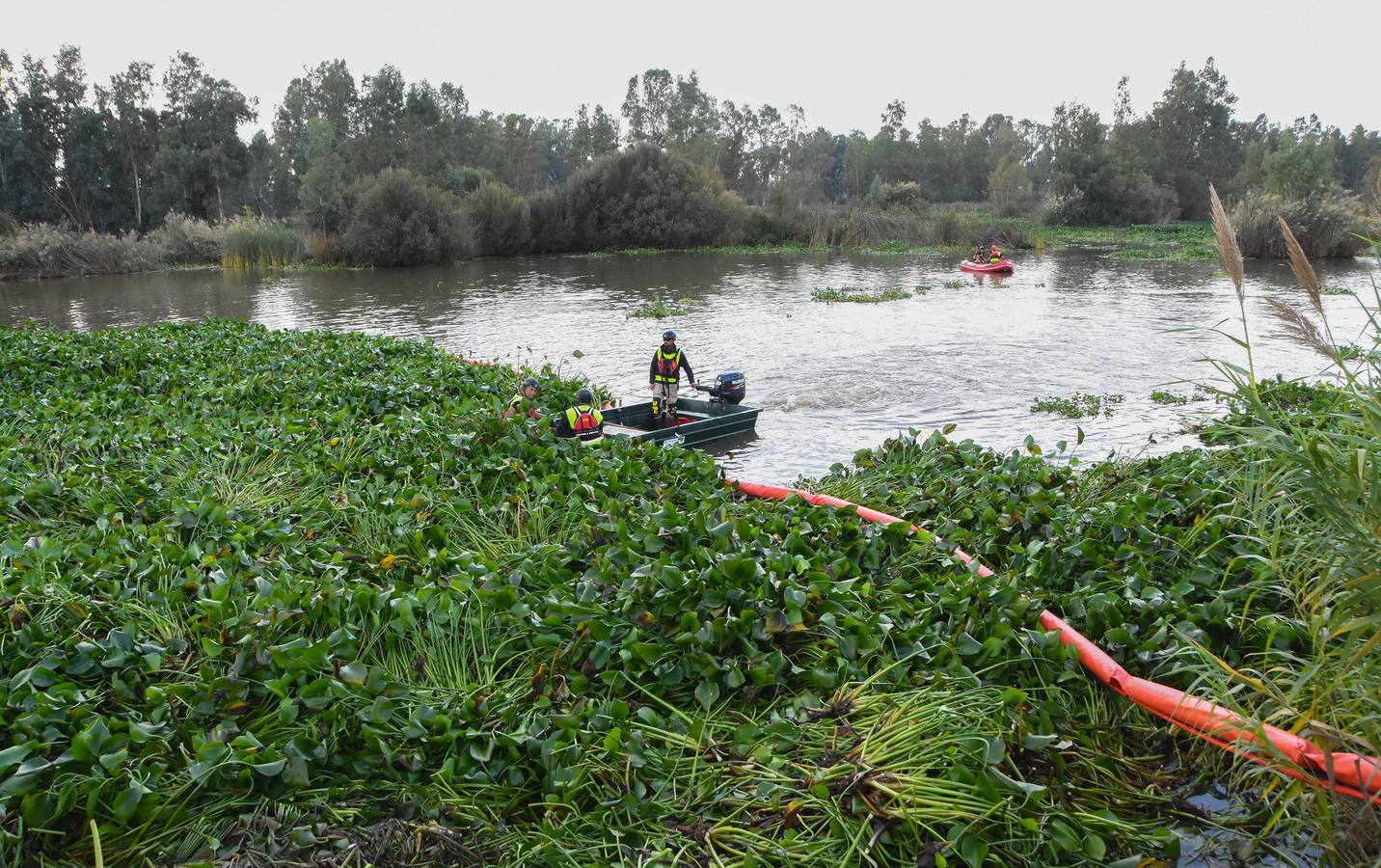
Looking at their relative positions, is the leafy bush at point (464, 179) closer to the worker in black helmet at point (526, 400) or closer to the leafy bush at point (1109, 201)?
the leafy bush at point (1109, 201)

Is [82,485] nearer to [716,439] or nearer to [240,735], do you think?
[240,735]

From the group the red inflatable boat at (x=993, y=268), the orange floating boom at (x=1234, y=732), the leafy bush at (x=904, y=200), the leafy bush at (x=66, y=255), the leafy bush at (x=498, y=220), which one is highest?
the leafy bush at (x=904, y=200)

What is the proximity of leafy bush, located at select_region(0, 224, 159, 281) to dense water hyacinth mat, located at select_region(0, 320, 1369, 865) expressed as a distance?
4139 cm

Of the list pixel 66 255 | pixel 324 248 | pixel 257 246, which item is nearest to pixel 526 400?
pixel 324 248

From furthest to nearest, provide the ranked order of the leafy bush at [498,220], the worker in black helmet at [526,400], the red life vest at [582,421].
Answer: the leafy bush at [498,220]
the red life vest at [582,421]
the worker in black helmet at [526,400]

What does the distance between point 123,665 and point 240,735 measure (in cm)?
83

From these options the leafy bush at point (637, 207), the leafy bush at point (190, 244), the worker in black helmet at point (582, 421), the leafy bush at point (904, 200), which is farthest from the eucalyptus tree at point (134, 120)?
the worker in black helmet at point (582, 421)

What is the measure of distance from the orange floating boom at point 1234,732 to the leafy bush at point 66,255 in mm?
46445

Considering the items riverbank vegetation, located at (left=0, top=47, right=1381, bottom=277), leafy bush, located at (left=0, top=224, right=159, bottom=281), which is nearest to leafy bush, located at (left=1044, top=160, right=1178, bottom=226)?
riverbank vegetation, located at (left=0, top=47, right=1381, bottom=277)

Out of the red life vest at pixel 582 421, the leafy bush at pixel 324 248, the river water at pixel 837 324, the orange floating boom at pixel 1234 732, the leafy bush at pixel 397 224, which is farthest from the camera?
the leafy bush at pixel 324 248

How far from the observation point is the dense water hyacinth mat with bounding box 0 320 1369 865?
3689 mm

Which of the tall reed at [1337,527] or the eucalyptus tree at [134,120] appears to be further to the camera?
the eucalyptus tree at [134,120]

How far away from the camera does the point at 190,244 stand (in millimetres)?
45344

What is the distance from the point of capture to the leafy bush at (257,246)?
43.4 metres
